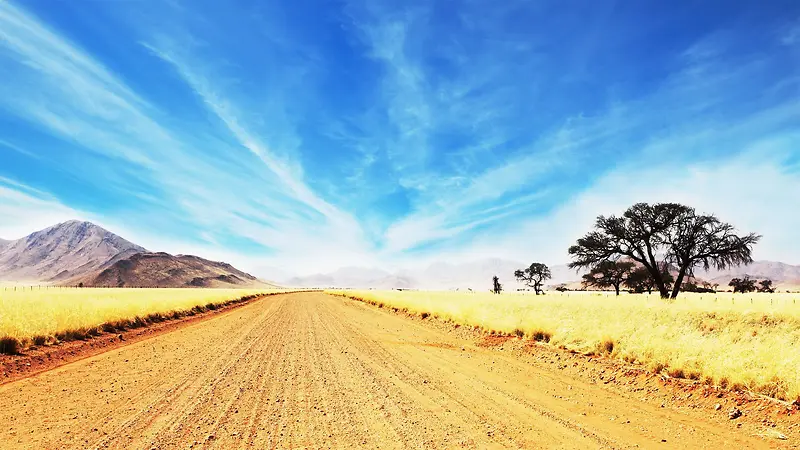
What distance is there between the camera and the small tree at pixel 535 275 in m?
90.1

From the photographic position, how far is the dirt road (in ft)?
15.5

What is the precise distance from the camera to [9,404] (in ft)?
20.1

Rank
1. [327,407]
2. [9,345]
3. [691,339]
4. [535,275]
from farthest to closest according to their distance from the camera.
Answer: [535,275], [9,345], [691,339], [327,407]

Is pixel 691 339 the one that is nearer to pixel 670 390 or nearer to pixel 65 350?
pixel 670 390

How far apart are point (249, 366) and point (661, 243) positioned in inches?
1186

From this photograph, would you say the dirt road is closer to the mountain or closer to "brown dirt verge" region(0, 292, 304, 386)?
"brown dirt verge" region(0, 292, 304, 386)

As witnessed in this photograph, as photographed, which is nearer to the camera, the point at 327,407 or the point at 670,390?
the point at 327,407

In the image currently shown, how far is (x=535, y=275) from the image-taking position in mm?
92688

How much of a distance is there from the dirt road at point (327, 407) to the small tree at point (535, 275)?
85706 millimetres

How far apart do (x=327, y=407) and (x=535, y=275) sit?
9358cm

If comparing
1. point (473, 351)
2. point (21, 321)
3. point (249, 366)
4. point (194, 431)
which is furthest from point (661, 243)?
point (21, 321)

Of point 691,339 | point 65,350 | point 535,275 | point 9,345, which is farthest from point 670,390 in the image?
point 535,275

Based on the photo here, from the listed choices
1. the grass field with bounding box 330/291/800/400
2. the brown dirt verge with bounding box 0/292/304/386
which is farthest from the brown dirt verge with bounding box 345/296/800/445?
the brown dirt verge with bounding box 0/292/304/386

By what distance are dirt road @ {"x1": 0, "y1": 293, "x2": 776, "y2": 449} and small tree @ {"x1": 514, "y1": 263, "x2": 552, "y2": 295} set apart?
85706 mm
